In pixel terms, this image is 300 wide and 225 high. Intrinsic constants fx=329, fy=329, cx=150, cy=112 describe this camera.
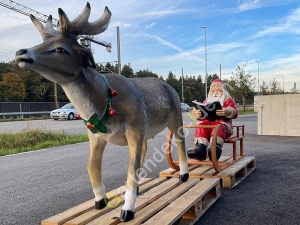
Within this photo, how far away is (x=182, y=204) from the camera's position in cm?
327

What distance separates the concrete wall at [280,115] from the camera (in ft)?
35.3

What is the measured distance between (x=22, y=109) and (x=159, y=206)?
86.6 feet

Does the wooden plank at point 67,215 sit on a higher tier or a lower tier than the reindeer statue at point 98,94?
lower

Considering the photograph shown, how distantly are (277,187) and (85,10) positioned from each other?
3.63m

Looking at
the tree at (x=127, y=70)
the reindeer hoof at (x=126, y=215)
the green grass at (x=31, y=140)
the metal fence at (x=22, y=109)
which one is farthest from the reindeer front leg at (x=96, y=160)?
the tree at (x=127, y=70)

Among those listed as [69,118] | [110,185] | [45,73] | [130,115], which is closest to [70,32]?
[45,73]

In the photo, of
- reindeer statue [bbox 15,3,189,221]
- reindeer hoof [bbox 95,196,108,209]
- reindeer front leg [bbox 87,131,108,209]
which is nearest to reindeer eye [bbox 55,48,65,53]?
reindeer statue [bbox 15,3,189,221]

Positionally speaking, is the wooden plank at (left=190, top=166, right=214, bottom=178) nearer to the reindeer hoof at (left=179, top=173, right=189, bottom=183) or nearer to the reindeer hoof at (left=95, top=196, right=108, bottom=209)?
the reindeer hoof at (left=179, top=173, right=189, bottom=183)

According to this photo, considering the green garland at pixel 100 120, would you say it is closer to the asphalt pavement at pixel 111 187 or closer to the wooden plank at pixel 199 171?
the asphalt pavement at pixel 111 187

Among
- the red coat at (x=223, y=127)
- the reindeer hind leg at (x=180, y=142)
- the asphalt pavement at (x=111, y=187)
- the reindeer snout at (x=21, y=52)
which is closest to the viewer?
the reindeer snout at (x=21, y=52)

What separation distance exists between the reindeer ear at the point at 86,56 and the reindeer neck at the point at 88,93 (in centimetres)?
8

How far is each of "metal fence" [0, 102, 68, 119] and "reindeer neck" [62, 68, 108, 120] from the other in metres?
24.2

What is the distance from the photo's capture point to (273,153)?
747 centimetres

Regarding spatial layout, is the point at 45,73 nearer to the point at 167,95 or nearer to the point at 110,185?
the point at 167,95
